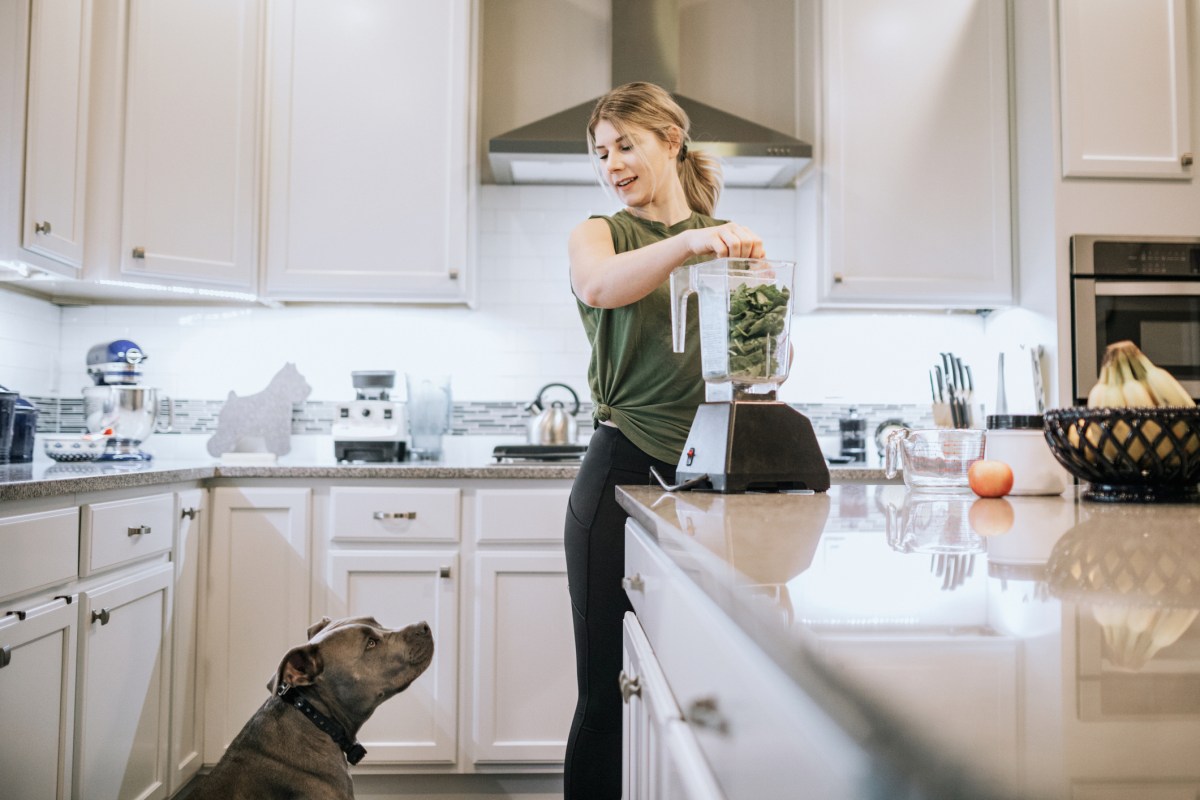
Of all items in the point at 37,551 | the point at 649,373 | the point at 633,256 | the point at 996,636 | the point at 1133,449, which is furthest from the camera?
the point at 37,551

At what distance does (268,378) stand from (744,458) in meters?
2.36

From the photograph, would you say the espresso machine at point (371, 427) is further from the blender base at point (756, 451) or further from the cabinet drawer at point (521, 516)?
the blender base at point (756, 451)

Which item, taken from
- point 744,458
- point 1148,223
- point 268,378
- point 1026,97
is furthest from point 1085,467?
point 268,378

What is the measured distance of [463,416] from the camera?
3139 millimetres

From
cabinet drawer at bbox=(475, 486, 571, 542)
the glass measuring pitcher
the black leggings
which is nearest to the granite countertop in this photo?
the glass measuring pitcher

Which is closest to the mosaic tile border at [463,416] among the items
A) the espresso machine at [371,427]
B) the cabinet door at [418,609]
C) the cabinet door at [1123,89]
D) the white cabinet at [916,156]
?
the espresso machine at [371,427]

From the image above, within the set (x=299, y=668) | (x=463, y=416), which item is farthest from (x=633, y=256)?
(x=463, y=416)

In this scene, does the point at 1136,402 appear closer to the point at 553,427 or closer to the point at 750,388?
the point at 750,388

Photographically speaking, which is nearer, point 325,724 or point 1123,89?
point 325,724

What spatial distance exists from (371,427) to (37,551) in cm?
120

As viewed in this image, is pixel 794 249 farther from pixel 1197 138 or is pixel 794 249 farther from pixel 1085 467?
pixel 1085 467

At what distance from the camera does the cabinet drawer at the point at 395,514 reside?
248cm

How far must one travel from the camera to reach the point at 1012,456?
1178 mm

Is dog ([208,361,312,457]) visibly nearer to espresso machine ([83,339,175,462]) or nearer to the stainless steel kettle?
espresso machine ([83,339,175,462])
